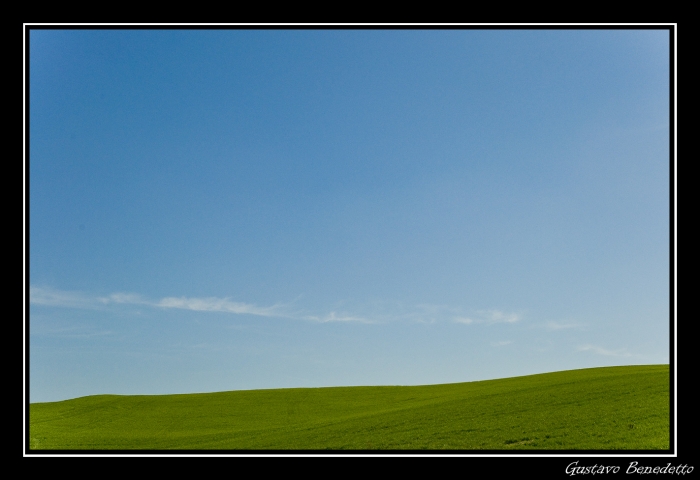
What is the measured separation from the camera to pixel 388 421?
31.4 m

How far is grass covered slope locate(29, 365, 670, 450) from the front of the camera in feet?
75.8

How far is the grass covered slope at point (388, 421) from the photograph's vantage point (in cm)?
2309
